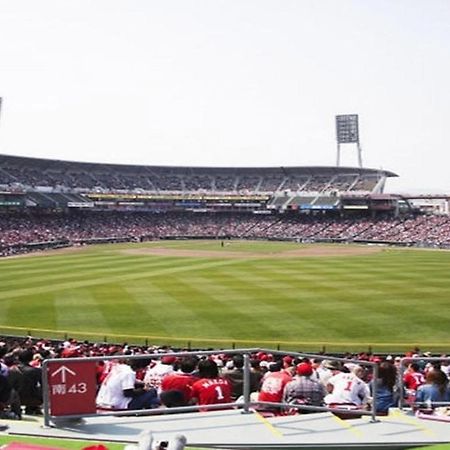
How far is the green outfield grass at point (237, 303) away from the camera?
2778cm

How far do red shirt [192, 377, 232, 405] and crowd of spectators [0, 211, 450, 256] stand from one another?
80.9m

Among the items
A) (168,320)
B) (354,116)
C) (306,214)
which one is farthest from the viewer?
(354,116)

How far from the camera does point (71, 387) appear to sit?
24.1ft

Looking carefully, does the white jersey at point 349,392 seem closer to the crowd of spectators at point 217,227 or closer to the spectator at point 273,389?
the spectator at point 273,389

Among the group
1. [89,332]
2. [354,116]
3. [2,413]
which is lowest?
[89,332]

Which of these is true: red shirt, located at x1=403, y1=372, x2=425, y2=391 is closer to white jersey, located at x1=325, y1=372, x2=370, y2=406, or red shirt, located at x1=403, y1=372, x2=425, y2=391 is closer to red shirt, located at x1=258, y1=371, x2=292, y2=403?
white jersey, located at x1=325, y1=372, x2=370, y2=406

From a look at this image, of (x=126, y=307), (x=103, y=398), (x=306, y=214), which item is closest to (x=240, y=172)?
(x=306, y=214)

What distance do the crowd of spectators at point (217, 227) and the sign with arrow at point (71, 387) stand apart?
268 ft

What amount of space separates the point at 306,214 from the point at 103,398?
390 ft

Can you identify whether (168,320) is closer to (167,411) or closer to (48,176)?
(167,411)

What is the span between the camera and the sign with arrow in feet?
23.8

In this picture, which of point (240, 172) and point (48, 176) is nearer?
point (48, 176)

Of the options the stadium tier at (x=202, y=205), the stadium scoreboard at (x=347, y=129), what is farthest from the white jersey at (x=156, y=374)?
the stadium scoreboard at (x=347, y=129)

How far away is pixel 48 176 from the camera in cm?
11819
